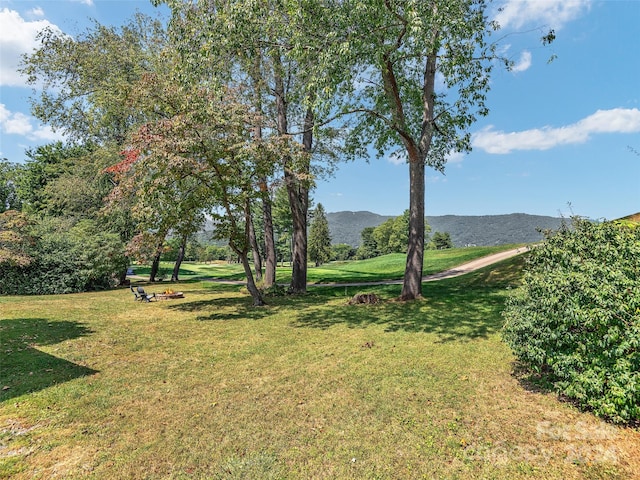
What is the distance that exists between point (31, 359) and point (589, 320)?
9.86 metres

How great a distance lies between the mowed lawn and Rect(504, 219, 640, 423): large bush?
0.48m

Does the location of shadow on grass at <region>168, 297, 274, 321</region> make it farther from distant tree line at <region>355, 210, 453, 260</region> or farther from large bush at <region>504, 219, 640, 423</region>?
distant tree line at <region>355, 210, 453, 260</region>

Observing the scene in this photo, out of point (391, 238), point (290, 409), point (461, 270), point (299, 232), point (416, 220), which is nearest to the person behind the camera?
point (290, 409)

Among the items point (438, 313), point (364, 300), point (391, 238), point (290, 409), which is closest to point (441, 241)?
point (391, 238)

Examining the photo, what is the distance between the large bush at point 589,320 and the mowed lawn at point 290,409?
0.48 metres

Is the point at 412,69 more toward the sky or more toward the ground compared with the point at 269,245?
more toward the sky

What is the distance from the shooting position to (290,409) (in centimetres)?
493

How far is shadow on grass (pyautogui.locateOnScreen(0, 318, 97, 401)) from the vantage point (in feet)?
18.9

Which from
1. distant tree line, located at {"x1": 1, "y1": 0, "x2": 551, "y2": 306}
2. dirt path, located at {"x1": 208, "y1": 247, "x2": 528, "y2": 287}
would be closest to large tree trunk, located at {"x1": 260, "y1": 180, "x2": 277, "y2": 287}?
distant tree line, located at {"x1": 1, "y1": 0, "x2": 551, "y2": 306}

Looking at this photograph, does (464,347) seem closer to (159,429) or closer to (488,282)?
(159,429)

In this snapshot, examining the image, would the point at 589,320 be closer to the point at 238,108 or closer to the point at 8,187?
the point at 238,108

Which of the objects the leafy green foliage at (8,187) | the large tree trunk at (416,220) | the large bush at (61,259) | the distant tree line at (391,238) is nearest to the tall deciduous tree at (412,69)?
the large tree trunk at (416,220)

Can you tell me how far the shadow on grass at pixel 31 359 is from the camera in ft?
18.9

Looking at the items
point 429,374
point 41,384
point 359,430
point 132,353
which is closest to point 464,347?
point 429,374
